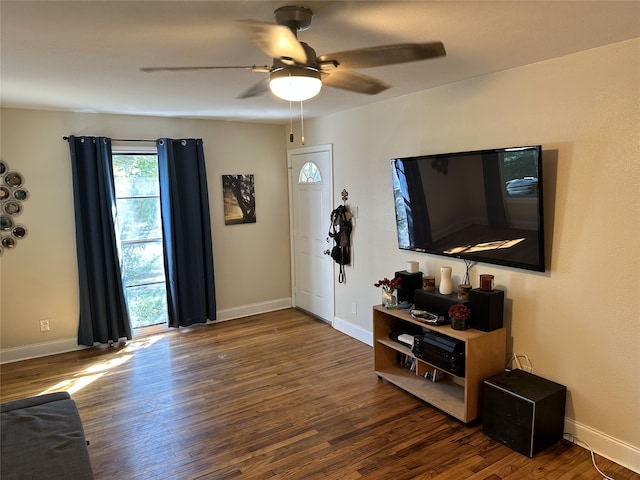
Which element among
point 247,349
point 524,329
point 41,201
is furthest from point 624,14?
point 41,201

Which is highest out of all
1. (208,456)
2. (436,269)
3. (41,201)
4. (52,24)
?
(52,24)

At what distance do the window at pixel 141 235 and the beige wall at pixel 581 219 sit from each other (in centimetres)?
331

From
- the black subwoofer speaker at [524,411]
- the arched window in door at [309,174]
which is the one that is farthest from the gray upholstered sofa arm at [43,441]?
the arched window in door at [309,174]

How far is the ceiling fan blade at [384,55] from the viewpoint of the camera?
70.1 inches

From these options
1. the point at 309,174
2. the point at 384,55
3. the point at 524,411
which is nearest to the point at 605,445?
the point at 524,411

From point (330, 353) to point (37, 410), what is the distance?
2.54 meters

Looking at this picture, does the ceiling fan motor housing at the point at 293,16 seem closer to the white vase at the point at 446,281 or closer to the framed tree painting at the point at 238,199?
the white vase at the point at 446,281

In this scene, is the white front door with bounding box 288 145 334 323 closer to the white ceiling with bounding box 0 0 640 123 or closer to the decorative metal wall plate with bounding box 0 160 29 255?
the white ceiling with bounding box 0 0 640 123

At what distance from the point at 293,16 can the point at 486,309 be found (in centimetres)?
216

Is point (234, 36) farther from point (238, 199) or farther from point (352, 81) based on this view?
point (238, 199)

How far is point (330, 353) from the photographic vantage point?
418 cm

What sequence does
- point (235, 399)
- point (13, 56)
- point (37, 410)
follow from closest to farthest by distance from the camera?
point (37, 410)
point (13, 56)
point (235, 399)

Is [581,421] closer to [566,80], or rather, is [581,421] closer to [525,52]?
[566,80]

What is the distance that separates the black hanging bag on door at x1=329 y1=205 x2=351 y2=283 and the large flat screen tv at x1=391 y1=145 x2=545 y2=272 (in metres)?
0.86
